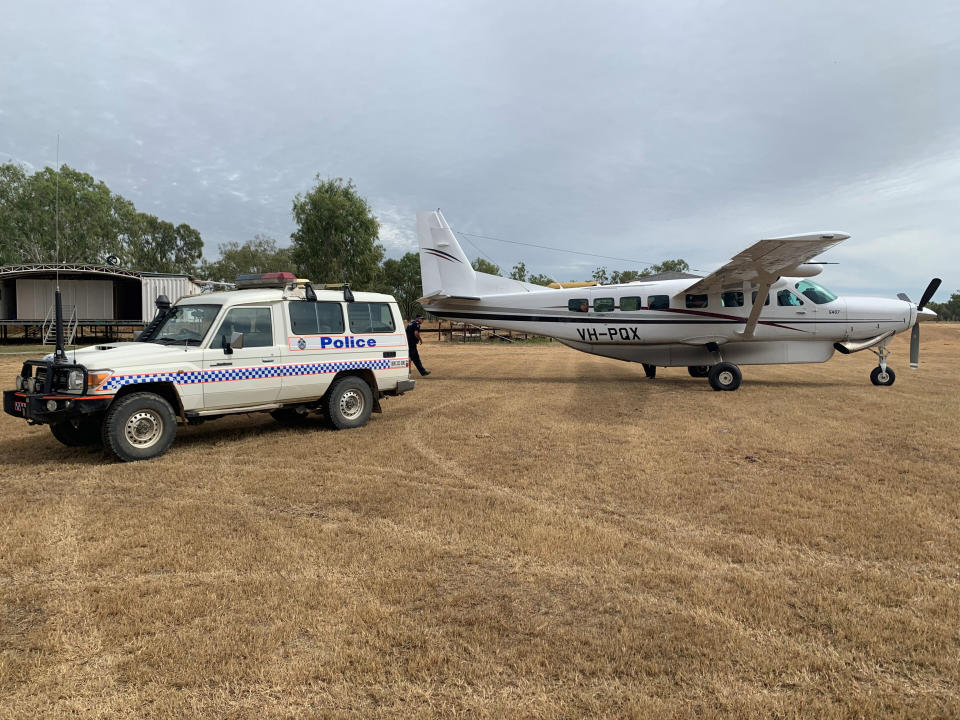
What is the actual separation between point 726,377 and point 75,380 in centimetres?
1244

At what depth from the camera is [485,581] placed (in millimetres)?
3492

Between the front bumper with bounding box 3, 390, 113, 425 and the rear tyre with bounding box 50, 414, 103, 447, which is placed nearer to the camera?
the front bumper with bounding box 3, 390, 113, 425

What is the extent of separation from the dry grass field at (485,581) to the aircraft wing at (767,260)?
4.93m

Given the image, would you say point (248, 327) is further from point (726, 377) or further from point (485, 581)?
point (726, 377)

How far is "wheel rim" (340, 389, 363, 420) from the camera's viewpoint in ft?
28.2

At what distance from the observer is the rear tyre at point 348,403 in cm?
841

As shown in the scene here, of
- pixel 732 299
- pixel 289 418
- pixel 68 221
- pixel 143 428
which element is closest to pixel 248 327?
pixel 143 428

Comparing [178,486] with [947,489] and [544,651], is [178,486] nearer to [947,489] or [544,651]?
[544,651]

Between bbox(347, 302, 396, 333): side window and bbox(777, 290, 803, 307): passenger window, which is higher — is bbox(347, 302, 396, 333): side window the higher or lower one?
the lower one

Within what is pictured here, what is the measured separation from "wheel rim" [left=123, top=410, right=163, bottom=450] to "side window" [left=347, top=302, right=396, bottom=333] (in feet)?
9.73

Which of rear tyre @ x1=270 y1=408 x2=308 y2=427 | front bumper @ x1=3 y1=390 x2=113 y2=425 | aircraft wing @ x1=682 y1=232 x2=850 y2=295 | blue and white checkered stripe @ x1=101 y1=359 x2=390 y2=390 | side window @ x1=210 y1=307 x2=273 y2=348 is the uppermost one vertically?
aircraft wing @ x1=682 y1=232 x2=850 y2=295

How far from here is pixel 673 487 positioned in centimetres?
544

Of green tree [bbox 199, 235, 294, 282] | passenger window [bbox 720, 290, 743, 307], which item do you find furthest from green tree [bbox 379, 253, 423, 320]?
passenger window [bbox 720, 290, 743, 307]

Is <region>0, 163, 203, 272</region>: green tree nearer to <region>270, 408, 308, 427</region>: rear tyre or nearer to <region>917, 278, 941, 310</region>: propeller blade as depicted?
<region>270, 408, 308, 427</region>: rear tyre
